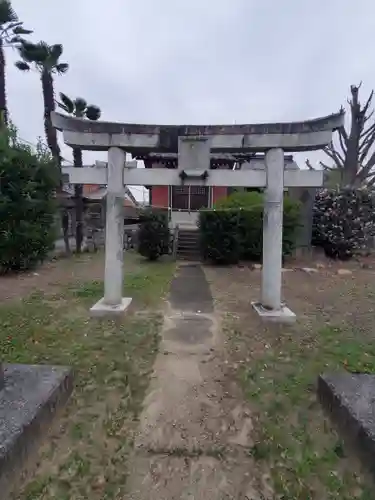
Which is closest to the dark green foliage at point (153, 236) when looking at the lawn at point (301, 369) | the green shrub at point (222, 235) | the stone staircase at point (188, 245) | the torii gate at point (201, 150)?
the stone staircase at point (188, 245)

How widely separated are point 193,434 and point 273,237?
3520mm

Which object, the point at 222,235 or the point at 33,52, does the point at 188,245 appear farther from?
the point at 33,52

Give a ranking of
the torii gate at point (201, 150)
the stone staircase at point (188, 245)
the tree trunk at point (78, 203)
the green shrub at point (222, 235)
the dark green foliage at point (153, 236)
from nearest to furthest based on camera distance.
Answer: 1. the torii gate at point (201, 150)
2. the green shrub at point (222, 235)
3. the dark green foliage at point (153, 236)
4. the stone staircase at point (188, 245)
5. the tree trunk at point (78, 203)

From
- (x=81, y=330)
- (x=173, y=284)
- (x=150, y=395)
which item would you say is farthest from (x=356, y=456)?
(x=173, y=284)

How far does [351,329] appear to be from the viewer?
527 cm

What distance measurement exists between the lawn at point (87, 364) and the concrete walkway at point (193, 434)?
15cm

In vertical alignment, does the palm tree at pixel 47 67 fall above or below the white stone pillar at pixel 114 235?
above

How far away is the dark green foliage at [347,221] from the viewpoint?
12047mm

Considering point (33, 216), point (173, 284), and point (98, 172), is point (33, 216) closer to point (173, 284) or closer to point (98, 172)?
point (173, 284)

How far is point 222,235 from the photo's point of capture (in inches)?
435

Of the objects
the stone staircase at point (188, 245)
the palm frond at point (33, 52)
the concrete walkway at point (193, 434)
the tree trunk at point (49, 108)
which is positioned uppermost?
the palm frond at point (33, 52)

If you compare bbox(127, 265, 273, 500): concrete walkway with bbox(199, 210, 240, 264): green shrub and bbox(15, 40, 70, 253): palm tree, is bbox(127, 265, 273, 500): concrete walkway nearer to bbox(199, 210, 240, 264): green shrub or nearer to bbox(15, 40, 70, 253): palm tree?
bbox(199, 210, 240, 264): green shrub

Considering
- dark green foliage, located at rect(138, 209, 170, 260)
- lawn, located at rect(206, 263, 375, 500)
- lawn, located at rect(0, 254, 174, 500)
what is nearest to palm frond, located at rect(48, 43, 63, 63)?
dark green foliage, located at rect(138, 209, 170, 260)

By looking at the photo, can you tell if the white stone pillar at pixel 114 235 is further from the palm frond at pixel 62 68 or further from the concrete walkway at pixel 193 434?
the palm frond at pixel 62 68
